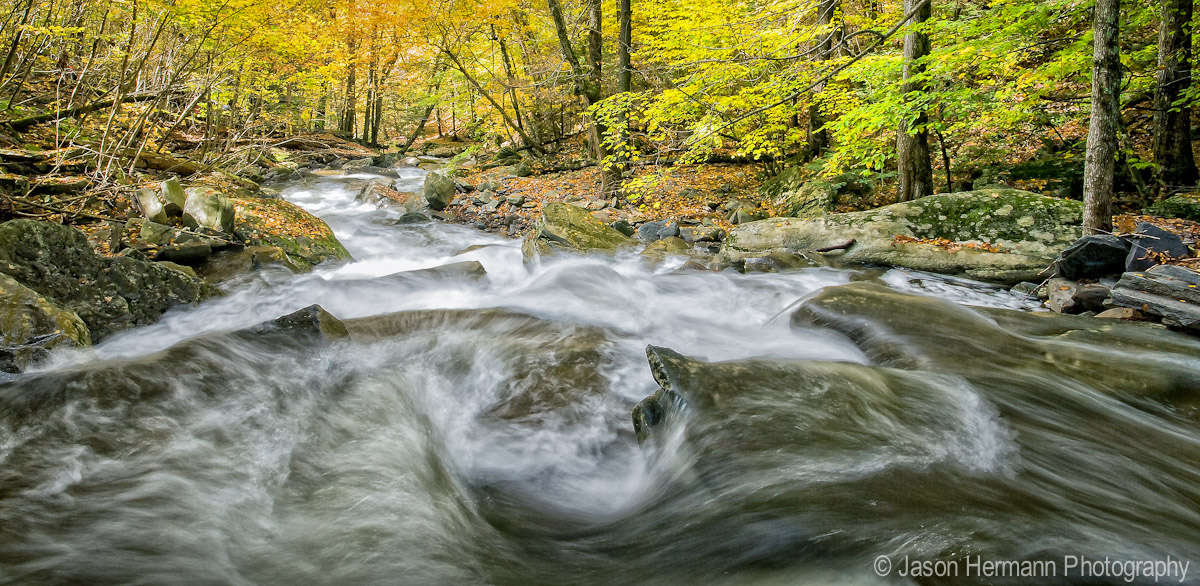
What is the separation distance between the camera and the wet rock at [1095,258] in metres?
5.44

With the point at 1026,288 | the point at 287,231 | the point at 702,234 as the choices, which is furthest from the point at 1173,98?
the point at 287,231

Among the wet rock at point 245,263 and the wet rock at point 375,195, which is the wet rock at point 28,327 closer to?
the wet rock at point 245,263

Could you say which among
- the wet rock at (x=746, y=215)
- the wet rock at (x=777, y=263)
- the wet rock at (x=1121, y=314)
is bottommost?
the wet rock at (x=1121, y=314)

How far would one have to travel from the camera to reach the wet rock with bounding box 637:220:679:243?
948 cm

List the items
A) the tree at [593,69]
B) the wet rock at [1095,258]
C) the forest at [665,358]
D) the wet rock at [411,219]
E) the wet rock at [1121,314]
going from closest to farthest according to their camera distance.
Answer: the forest at [665,358]
the wet rock at [1121,314]
the wet rock at [1095,258]
the tree at [593,69]
the wet rock at [411,219]

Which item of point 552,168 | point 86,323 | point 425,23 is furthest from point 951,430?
point 425,23

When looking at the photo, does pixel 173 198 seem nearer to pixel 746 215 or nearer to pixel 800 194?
pixel 746 215

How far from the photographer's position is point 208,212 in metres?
6.92

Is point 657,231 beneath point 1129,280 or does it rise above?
above

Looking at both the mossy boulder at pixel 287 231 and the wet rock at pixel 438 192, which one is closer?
the mossy boulder at pixel 287 231

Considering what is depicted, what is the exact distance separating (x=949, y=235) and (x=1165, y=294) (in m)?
3.03

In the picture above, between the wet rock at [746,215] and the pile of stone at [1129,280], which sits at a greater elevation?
the wet rock at [746,215]

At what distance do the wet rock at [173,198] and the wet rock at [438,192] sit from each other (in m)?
5.69

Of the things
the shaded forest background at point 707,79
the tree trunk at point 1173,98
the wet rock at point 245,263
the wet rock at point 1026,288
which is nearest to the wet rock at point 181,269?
the wet rock at point 245,263
